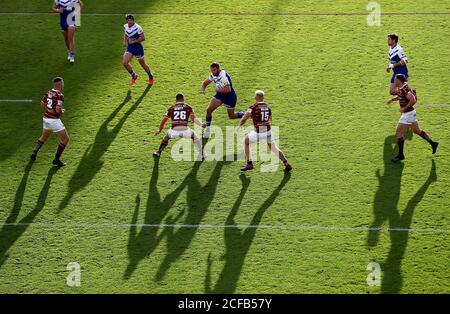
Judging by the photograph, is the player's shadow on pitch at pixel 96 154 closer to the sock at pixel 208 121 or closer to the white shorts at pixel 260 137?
the sock at pixel 208 121

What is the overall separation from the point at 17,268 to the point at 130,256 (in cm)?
237

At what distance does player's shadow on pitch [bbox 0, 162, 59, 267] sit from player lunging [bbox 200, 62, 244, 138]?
4272 millimetres

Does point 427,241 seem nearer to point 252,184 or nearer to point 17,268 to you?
point 252,184

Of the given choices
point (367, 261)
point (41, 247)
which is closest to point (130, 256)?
point (41, 247)

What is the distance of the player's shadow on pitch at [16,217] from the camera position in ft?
57.7

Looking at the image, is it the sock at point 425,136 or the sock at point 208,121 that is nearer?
the sock at point 425,136

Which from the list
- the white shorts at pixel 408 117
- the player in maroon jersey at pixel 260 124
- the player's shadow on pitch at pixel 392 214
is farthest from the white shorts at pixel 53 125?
the white shorts at pixel 408 117

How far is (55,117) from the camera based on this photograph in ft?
64.8

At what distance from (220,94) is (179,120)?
1.78 m

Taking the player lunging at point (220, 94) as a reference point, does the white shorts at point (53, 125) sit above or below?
below

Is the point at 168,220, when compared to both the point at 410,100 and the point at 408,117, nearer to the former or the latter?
the point at 408,117

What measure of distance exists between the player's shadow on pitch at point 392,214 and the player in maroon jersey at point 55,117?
783cm

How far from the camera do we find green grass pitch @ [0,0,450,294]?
1673 centimetres

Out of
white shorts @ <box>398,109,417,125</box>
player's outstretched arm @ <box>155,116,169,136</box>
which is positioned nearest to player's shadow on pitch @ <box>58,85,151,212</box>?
player's outstretched arm @ <box>155,116,169,136</box>
